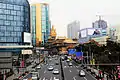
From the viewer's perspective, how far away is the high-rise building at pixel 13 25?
77438 millimetres

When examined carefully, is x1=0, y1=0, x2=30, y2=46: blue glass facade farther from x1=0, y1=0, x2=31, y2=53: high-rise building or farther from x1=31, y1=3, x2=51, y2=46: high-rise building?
x1=31, y1=3, x2=51, y2=46: high-rise building

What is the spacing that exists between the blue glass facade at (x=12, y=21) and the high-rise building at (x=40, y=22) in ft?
220

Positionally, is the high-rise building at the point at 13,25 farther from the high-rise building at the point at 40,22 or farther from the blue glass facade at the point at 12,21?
the high-rise building at the point at 40,22

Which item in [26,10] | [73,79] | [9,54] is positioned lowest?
[73,79]

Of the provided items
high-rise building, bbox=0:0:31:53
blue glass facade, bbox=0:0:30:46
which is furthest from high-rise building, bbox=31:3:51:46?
blue glass facade, bbox=0:0:30:46

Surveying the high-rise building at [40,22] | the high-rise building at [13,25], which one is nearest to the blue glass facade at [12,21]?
the high-rise building at [13,25]

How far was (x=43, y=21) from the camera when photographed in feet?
521

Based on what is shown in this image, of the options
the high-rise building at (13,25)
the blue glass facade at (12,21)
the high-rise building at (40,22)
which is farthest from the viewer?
the high-rise building at (40,22)

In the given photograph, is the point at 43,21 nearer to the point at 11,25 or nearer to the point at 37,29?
the point at 37,29

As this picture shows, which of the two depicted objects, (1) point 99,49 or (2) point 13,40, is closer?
(1) point 99,49

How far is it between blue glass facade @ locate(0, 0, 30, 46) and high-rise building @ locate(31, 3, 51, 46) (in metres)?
67.1

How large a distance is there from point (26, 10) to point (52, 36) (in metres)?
61.2

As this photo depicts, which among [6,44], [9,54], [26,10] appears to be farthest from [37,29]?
[9,54]

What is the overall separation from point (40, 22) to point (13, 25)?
7569 cm
